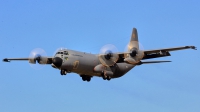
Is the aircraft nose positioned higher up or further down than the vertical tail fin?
further down

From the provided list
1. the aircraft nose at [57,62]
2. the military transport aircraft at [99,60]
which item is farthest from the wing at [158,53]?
the aircraft nose at [57,62]

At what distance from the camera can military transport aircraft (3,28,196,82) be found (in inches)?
2467

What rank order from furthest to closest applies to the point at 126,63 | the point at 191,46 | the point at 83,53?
the point at 126,63, the point at 83,53, the point at 191,46

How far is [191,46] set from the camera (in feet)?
197

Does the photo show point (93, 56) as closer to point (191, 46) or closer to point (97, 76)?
point (97, 76)

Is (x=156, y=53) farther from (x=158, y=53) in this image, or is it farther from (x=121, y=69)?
(x=121, y=69)

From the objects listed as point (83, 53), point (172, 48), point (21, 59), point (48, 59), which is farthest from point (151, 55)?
point (21, 59)

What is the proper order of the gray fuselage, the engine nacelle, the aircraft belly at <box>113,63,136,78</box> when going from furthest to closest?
1. the aircraft belly at <box>113,63,136,78</box>
2. the engine nacelle
3. the gray fuselage

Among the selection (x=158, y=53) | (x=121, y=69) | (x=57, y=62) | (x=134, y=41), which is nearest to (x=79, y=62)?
(x=57, y=62)

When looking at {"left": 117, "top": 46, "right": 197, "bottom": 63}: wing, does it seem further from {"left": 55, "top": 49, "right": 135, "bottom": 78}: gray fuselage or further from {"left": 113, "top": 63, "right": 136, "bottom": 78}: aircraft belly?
{"left": 55, "top": 49, "right": 135, "bottom": 78}: gray fuselage

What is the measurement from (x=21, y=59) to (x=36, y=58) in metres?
4.48

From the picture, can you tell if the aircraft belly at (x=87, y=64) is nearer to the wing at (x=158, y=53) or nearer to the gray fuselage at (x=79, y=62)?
the gray fuselage at (x=79, y=62)

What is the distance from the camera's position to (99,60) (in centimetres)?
6606

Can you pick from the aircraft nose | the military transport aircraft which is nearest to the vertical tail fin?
the military transport aircraft
